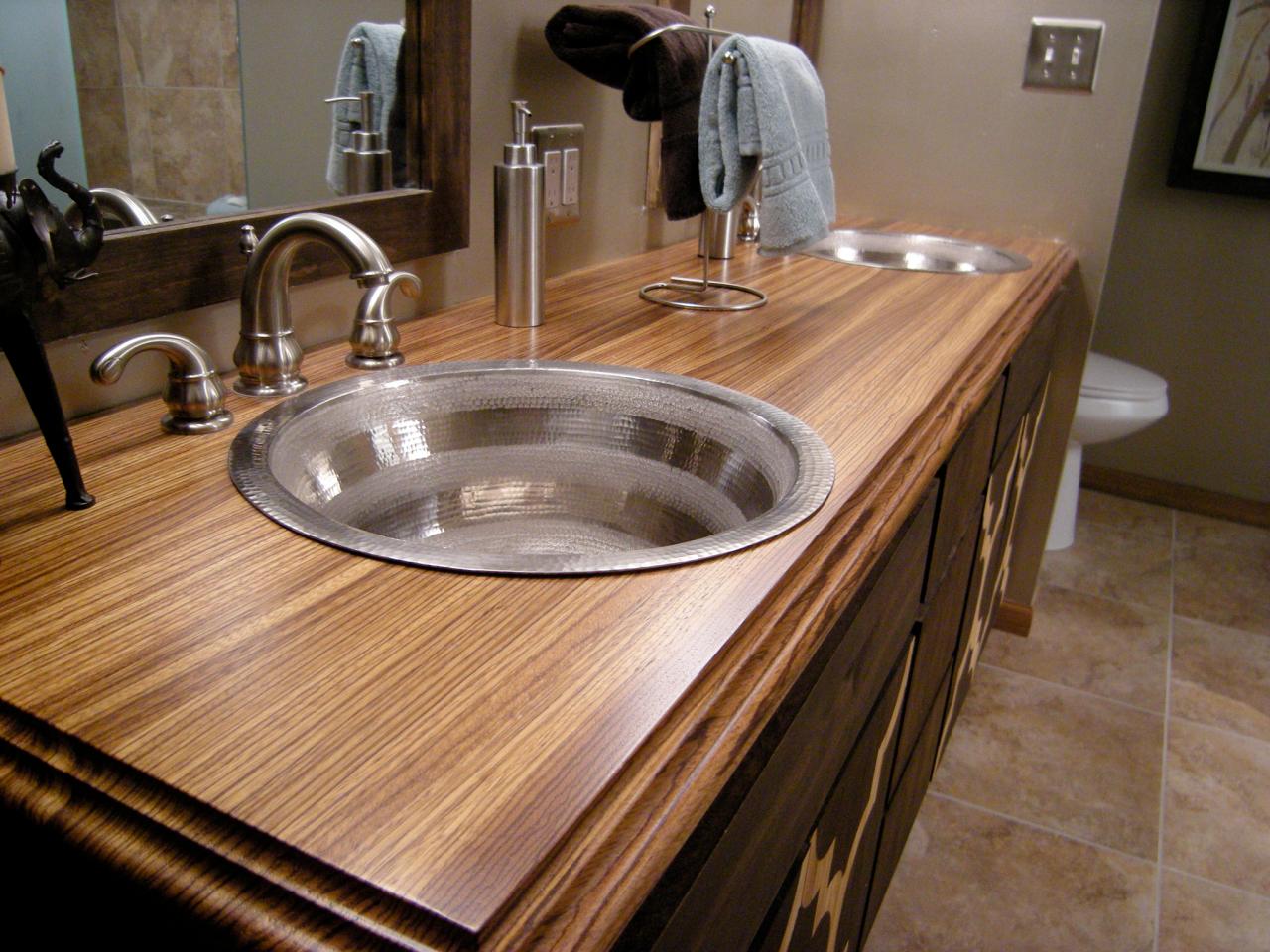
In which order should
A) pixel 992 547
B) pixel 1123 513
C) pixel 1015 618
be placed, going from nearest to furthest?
pixel 992 547, pixel 1015 618, pixel 1123 513

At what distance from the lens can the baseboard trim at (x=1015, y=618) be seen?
210cm

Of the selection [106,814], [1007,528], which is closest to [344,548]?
[106,814]

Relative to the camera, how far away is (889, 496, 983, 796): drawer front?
1.09m

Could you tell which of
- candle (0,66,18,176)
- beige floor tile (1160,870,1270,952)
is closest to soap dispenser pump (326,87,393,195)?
candle (0,66,18,176)

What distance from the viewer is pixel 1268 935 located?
141 cm

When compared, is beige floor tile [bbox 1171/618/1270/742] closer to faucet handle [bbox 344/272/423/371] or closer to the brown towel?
the brown towel

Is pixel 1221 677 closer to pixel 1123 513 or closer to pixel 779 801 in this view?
pixel 1123 513

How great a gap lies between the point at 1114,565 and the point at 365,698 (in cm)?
234

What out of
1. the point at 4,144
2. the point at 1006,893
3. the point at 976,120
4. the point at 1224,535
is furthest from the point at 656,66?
the point at 1224,535

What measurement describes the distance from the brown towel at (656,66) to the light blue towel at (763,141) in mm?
39

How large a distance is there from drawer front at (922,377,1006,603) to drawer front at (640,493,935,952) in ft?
0.33

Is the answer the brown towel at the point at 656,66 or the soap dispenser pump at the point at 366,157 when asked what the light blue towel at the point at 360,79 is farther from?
the brown towel at the point at 656,66

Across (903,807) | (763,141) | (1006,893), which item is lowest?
(1006,893)

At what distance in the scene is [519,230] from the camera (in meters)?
1.08
